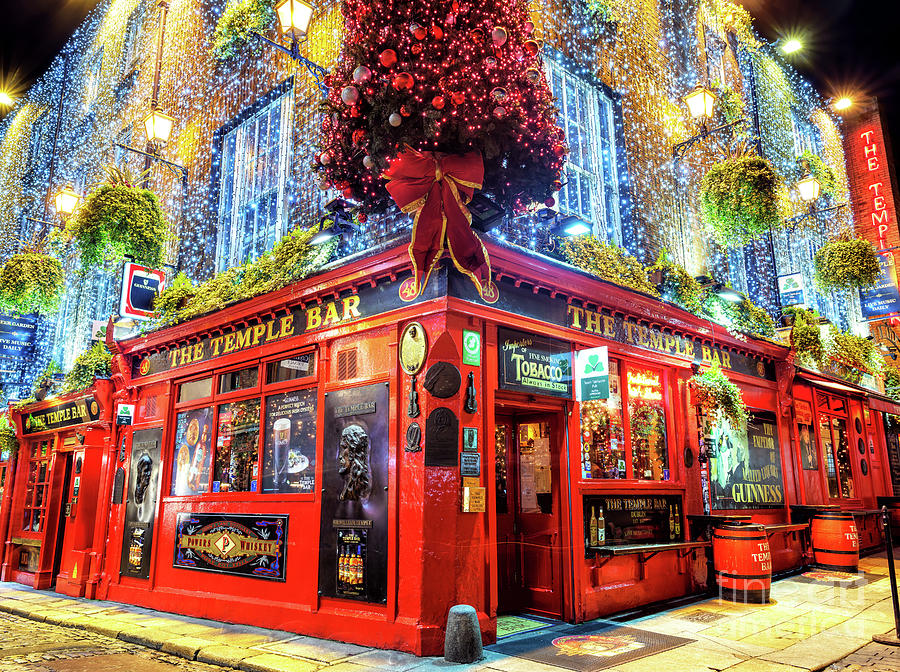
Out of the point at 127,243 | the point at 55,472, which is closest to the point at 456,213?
the point at 127,243

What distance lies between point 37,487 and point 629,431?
13155mm

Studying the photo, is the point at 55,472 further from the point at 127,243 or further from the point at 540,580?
the point at 540,580

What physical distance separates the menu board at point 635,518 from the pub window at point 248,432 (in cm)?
387

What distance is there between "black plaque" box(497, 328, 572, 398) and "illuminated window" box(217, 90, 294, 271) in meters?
4.91

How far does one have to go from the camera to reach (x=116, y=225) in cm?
1098

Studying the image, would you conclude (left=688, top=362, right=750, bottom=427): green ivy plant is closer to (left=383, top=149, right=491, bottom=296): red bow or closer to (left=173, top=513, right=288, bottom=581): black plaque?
(left=383, top=149, right=491, bottom=296): red bow


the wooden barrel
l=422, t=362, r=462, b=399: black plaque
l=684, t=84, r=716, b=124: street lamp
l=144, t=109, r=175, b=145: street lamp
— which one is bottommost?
the wooden barrel

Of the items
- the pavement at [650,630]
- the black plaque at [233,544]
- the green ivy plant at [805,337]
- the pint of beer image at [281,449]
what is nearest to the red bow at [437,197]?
the pint of beer image at [281,449]

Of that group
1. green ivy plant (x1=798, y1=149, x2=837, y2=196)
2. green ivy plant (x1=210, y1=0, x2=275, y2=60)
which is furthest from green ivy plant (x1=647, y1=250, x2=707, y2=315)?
green ivy plant (x1=210, y1=0, x2=275, y2=60)

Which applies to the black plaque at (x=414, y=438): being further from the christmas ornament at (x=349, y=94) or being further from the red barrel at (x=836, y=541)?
the red barrel at (x=836, y=541)

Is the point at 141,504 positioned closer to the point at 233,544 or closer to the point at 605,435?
the point at 233,544

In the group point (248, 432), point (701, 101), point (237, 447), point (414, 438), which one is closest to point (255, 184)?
point (248, 432)

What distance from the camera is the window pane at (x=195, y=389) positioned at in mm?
10617

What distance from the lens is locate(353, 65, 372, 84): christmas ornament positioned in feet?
21.6
